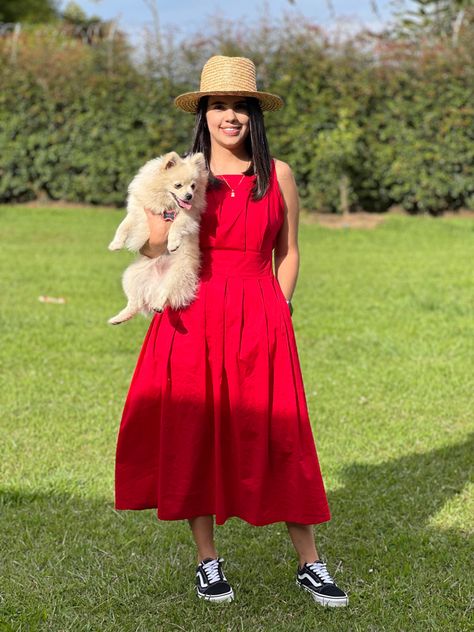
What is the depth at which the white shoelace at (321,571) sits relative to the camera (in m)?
3.22

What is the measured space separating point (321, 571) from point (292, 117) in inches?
486

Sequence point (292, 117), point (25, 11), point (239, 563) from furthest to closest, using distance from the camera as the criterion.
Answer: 1. point (25, 11)
2. point (292, 117)
3. point (239, 563)

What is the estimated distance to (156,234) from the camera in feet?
10.5

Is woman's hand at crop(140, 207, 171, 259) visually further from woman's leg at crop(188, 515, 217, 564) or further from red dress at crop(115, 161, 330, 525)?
woman's leg at crop(188, 515, 217, 564)

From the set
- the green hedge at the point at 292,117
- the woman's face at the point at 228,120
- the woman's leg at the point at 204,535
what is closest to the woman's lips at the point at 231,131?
the woman's face at the point at 228,120

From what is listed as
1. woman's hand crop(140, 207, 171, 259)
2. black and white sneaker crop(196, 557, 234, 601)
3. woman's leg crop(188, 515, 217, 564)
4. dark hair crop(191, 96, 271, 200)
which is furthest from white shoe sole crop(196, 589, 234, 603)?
dark hair crop(191, 96, 271, 200)

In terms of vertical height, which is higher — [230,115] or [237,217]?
[230,115]

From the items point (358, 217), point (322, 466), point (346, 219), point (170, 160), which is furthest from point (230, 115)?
point (358, 217)

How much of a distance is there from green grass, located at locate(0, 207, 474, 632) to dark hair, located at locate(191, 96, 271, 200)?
60.2 inches

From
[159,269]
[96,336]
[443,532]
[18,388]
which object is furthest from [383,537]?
[96,336]

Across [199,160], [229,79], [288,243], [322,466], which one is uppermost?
[229,79]

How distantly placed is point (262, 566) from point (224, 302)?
114 cm

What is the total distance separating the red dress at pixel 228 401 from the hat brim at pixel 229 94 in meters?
0.30

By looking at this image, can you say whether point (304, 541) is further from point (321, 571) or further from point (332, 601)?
point (332, 601)
